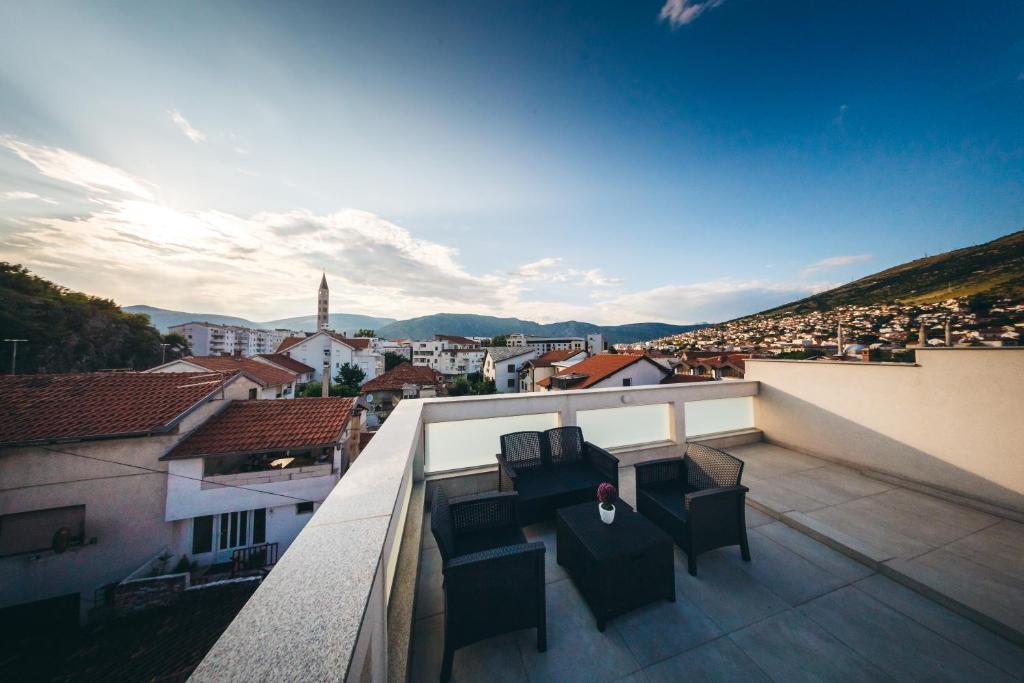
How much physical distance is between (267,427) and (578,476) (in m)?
11.4

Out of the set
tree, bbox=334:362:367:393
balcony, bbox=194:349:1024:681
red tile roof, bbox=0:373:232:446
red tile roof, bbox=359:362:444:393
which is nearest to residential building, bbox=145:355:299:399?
red tile roof, bbox=359:362:444:393

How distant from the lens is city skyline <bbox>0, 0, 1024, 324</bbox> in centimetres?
675

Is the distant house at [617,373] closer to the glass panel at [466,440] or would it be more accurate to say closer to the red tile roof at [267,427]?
the red tile roof at [267,427]

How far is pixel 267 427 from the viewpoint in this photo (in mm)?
10492

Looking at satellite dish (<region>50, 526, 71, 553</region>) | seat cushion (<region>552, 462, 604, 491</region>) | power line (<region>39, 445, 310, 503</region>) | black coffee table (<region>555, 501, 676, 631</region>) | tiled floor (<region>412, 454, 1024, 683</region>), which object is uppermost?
seat cushion (<region>552, 462, 604, 491</region>)

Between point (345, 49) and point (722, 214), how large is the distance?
40.1 feet

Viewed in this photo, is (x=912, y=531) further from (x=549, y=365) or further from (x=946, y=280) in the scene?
(x=946, y=280)

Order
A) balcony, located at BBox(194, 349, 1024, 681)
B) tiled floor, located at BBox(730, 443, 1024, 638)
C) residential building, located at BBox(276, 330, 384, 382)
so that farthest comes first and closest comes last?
residential building, located at BBox(276, 330, 384, 382)
tiled floor, located at BBox(730, 443, 1024, 638)
balcony, located at BBox(194, 349, 1024, 681)

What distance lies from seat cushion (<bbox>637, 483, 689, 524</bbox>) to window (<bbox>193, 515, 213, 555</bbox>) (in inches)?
497

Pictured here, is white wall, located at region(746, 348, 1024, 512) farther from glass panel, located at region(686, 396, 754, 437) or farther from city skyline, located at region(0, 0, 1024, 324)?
city skyline, located at region(0, 0, 1024, 324)

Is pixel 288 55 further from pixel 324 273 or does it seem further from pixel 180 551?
pixel 324 273

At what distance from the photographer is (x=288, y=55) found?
6.93 meters

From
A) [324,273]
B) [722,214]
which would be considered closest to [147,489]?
[722,214]

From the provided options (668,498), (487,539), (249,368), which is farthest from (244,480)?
(249,368)
